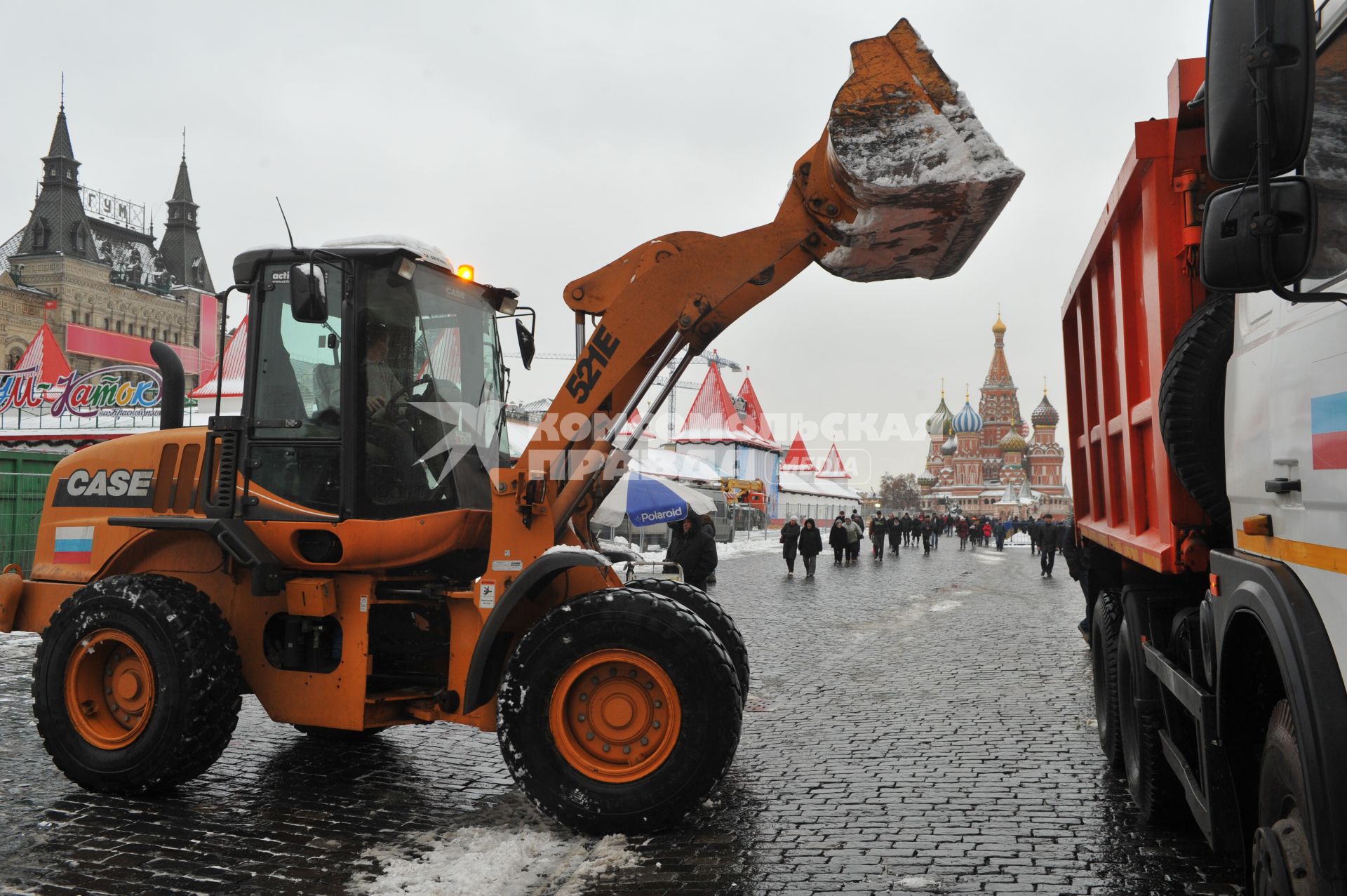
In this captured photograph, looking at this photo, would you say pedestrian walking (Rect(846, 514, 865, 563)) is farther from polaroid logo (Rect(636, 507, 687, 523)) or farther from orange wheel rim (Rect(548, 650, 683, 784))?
orange wheel rim (Rect(548, 650, 683, 784))

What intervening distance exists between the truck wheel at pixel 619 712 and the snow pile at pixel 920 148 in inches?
82.6

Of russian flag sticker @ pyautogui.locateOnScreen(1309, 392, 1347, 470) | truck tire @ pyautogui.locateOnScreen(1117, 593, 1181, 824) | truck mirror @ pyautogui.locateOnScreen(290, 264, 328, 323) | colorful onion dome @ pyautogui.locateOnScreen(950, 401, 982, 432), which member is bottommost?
truck tire @ pyautogui.locateOnScreen(1117, 593, 1181, 824)

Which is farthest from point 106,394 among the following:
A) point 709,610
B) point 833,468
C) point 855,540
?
point 833,468

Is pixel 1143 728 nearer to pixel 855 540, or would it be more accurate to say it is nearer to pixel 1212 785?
pixel 1212 785

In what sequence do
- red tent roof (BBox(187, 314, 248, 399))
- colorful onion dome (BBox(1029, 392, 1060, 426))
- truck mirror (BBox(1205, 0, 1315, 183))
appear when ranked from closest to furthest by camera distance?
truck mirror (BBox(1205, 0, 1315, 183)) → red tent roof (BBox(187, 314, 248, 399)) → colorful onion dome (BBox(1029, 392, 1060, 426))

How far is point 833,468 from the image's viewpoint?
79750mm

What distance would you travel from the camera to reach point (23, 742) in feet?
22.9

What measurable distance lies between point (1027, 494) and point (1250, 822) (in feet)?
421

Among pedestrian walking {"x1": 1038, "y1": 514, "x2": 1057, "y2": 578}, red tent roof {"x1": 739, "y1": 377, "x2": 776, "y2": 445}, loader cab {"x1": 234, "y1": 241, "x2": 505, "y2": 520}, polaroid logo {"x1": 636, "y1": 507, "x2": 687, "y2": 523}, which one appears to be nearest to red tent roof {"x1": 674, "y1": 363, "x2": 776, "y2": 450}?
red tent roof {"x1": 739, "y1": 377, "x2": 776, "y2": 445}

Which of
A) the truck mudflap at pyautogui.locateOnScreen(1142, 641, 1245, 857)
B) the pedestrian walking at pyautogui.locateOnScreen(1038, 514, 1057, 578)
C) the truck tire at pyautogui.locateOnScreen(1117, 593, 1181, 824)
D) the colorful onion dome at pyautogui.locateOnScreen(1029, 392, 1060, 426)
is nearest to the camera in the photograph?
the truck mudflap at pyautogui.locateOnScreen(1142, 641, 1245, 857)

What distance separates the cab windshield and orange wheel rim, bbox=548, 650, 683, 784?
1.35m

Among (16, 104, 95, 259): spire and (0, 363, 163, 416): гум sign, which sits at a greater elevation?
(16, 104, 95, 259): spire

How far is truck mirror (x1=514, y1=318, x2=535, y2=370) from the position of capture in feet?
21.1

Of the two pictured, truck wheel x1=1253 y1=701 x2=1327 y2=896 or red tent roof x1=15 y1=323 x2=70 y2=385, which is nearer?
truck wheel x1=1253 y1=701 x2=1327 y2=896
